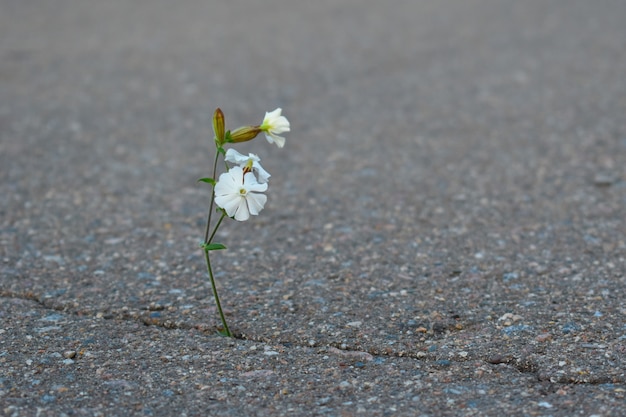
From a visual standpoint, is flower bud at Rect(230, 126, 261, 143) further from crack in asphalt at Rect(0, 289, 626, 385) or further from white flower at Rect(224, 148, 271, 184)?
crack in asphalt at Rect(0, 289, 626, 385)

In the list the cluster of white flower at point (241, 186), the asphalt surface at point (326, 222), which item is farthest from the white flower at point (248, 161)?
the asphalt surface at point (326, 222)

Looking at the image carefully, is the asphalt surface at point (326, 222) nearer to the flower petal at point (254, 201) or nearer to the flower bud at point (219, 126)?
the flower petal at point (254, 201)

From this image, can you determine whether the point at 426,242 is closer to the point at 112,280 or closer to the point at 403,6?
the point at 112,280

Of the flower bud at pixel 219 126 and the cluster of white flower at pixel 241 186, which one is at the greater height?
the flower bud at pixel 219 126

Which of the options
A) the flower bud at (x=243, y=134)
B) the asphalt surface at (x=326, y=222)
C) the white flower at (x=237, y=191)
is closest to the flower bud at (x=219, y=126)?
the flower bud at (x=243, y=134)

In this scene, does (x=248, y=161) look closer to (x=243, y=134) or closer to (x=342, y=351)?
(x=243, y=134)

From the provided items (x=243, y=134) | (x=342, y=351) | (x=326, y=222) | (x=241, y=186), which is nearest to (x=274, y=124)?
(x=243, y=134)

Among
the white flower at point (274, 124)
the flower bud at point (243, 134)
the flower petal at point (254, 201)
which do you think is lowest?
the flower petal at point (254, 201)
